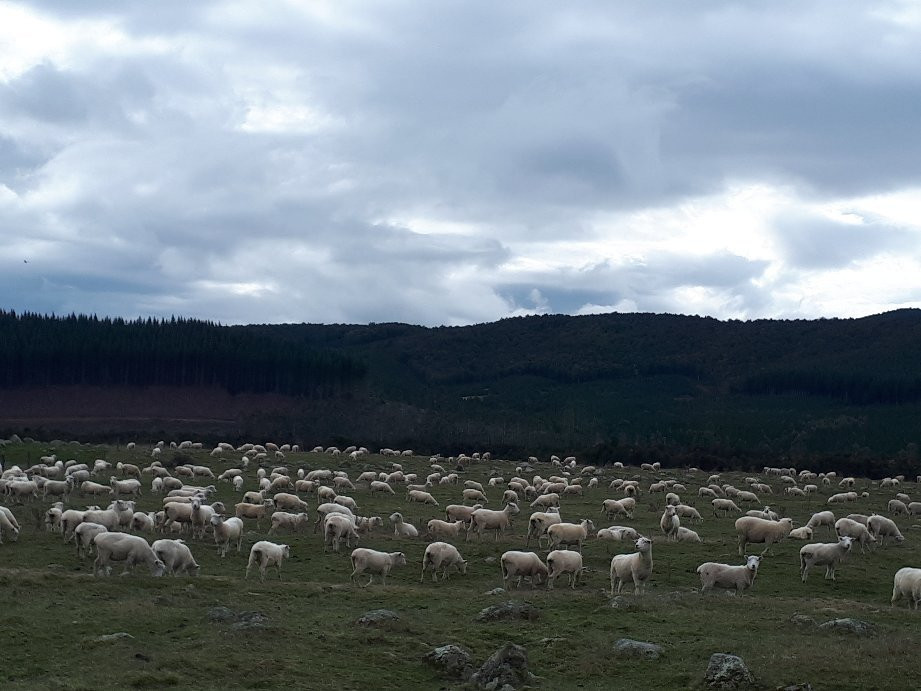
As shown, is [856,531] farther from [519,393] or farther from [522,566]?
[519,393]

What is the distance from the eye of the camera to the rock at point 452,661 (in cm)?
1723

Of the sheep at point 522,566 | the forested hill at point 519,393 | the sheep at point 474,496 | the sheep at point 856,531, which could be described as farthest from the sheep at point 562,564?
the forested hill at point 519,393

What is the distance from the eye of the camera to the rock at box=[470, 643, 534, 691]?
16266mm

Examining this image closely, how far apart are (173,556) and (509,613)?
9.19 meters

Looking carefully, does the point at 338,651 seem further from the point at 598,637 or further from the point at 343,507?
the point at 343,507

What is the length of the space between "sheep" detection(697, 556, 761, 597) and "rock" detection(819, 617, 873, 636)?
4604 mm

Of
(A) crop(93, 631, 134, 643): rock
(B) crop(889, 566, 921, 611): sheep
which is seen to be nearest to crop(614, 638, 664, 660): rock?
(B) crop(889, 566, 921, 611): sheep

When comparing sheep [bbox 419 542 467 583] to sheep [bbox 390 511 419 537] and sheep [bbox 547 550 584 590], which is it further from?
sheep [bbox 390 511 419 537]

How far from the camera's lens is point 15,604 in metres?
19.7

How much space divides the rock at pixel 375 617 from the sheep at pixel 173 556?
6.71m

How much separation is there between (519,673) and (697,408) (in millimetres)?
150930

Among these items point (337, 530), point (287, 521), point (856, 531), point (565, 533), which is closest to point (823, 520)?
point (856, 531)

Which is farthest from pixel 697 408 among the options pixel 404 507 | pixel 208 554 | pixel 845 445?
pixel 208 554

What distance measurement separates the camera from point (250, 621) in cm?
1883
